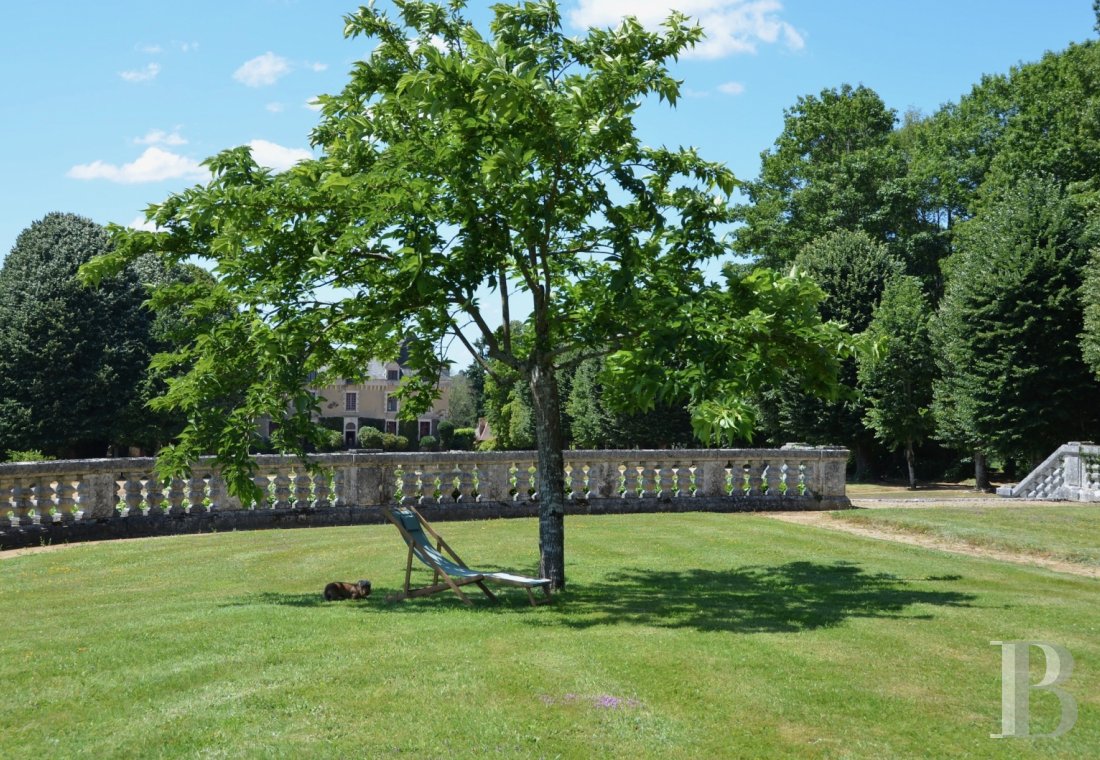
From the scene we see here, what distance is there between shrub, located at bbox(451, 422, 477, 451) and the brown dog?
70587mm

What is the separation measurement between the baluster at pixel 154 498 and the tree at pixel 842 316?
2683 cm

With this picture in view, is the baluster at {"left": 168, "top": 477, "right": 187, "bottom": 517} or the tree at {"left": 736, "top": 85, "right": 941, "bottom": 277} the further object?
the tree at {"left": 736, "top": 85, "right": 941, "bottom": 277}

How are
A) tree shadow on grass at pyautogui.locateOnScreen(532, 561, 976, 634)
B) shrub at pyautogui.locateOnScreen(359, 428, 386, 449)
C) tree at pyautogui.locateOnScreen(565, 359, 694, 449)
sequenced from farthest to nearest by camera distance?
1. shrub at pyautogui.locateOnScreen(359, 428, 386, 449)
2. tree at pyautogui.locateOnScreen(565, 359, 694, 449)
3. tree shadow on grass at pyautogui.locateOnScreen(532, 561, 976, 634)

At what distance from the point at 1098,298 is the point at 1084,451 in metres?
5.00

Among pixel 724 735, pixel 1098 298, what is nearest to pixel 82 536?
pixel 724 735

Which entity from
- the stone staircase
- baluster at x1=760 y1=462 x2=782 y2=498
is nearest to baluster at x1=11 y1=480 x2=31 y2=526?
baluster at x1=760 y1=462 x2=782 y2=498

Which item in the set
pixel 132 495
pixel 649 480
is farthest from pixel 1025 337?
pixel 132 495

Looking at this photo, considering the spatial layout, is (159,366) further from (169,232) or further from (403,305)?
(403,305)

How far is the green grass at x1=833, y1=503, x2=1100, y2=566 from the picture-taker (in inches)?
658

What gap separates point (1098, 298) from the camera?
28.6m

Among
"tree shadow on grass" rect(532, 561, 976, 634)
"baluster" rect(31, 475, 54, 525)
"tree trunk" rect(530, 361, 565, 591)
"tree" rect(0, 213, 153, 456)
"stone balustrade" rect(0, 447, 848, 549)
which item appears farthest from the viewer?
"tree" rect(0, 213, 153, 456)

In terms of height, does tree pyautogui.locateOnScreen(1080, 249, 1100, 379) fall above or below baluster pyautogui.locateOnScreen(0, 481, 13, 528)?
above

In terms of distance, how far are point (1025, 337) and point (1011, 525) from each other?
1558 cm

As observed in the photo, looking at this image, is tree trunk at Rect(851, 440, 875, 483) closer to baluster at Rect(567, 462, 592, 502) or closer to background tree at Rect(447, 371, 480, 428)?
baluster at Rect(567, 462, 592, 502)
